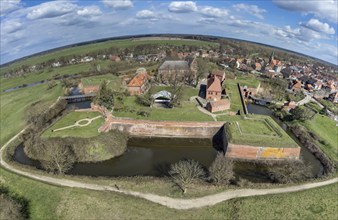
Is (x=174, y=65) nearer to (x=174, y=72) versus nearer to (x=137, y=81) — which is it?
(x=174, y=72)

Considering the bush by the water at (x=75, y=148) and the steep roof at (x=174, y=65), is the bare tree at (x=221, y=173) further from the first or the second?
the steep roof at (x=174, y=65)

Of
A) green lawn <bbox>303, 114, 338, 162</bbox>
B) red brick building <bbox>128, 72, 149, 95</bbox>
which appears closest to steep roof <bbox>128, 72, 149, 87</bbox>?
red brick building <bbox>128, 72, 149, 95</bbox>

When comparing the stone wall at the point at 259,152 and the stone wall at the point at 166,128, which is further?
the stone wall at the point at 166,128

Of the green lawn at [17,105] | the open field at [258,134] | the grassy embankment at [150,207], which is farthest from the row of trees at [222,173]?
the green lawn at [17,105]

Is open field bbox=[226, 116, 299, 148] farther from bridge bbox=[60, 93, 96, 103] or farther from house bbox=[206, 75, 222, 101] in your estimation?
bridge bbox=[60, 93, 96, 103]

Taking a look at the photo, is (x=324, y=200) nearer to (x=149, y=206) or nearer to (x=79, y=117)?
(x=149, y=206)

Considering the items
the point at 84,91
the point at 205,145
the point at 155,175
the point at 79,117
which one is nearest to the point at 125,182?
the point at 155,175
